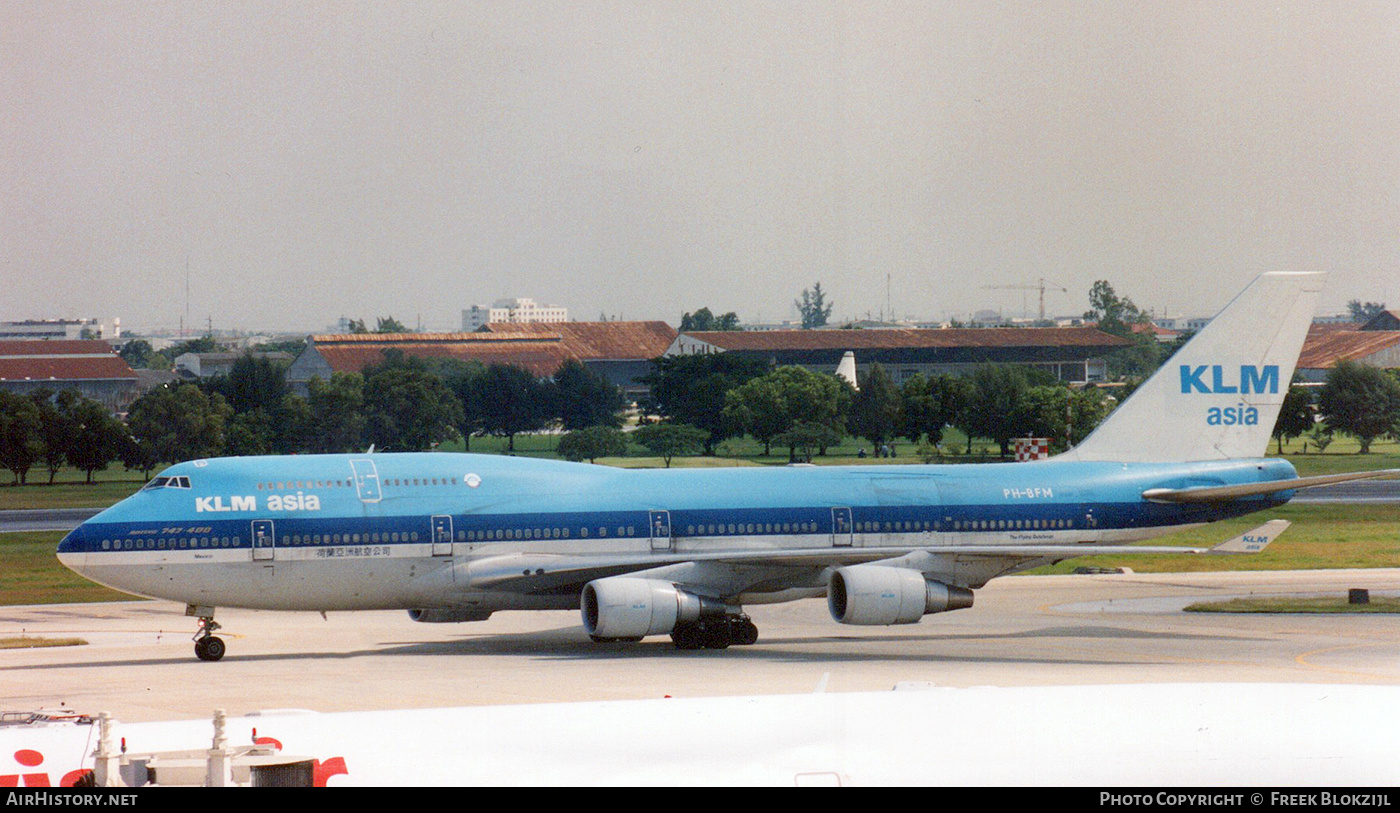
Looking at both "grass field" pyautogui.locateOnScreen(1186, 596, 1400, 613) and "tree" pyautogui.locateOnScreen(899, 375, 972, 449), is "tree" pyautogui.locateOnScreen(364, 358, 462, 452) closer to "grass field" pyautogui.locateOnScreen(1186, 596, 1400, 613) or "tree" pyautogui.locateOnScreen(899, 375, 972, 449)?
"tree" pyautogui.locateOnScreen(899, 375, 972, 449)

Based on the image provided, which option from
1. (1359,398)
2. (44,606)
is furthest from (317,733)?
(1359,398)

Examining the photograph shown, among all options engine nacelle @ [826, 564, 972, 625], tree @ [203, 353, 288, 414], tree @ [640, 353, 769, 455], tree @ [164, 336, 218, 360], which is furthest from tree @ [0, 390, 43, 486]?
engine nacelle @ [826, 564, 972, 625]

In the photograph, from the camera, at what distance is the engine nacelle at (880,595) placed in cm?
3312

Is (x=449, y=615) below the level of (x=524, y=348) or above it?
below

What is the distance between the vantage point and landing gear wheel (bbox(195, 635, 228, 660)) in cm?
3378

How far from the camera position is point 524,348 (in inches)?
3302

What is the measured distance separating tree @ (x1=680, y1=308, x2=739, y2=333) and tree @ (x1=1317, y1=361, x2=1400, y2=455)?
53089 mm

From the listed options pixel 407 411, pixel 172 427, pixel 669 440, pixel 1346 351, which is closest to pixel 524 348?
pixel 669 440

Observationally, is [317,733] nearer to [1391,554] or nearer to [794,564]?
[794,564]

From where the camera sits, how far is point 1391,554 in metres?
54.7

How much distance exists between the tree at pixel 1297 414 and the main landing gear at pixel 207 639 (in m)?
59.5

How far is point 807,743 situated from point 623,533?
62.5 ft

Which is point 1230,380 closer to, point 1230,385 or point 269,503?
point 1230,385

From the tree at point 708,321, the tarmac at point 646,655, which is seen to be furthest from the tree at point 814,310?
the tarmac at point 646,655
